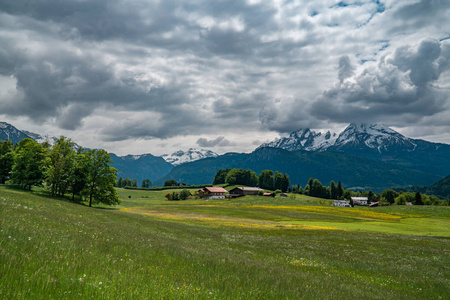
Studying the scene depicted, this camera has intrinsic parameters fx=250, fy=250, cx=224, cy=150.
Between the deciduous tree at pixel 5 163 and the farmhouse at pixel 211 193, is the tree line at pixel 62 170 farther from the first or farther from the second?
the farmhouse at pixel 211 193

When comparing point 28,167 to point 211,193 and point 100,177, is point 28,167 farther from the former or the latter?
point 211,193

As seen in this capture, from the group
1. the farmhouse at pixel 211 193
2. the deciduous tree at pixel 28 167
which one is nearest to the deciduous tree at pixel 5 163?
the deciduous tree at pixel 28 167

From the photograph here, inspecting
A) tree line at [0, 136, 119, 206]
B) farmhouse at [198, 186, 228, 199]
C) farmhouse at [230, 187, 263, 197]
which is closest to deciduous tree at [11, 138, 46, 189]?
tree line at [0, 136, 119, 206]

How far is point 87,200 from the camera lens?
3027 inches

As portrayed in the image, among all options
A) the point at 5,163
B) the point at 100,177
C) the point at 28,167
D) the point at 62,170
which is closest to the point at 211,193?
the point at 100,177

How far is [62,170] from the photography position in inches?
2441

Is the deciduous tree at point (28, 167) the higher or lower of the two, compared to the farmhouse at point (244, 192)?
higher

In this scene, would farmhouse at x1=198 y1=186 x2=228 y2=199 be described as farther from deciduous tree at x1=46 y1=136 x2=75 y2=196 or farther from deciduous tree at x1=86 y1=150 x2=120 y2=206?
deciduous tree at x1=46 y1=136 x2=75 y2=196

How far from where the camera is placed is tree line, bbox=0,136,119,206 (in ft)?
203

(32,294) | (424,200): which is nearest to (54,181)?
(32,294)

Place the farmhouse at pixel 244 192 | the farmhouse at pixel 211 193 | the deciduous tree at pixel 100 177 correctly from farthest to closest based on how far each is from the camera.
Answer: the farmhouse at pixel 244 192, the farmhouse at pixel 211 193, the deciduous tree at pixel 100 177

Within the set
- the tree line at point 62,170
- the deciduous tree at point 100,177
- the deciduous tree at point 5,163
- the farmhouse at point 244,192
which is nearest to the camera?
the tree line at point 62,170

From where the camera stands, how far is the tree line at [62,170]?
62000 millimetres

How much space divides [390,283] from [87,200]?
8131 cm
